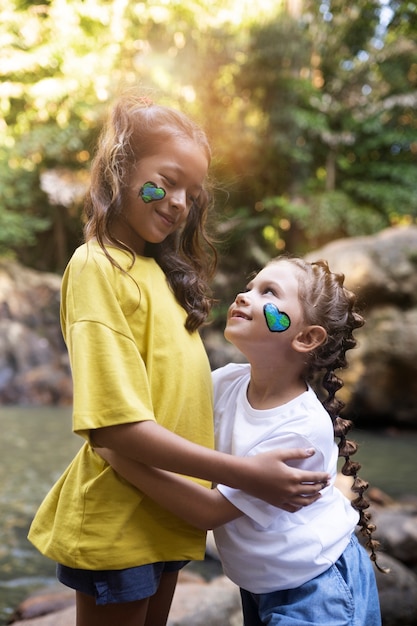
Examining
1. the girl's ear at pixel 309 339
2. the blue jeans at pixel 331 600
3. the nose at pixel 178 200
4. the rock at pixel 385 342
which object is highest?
the nose at pixel 178 200

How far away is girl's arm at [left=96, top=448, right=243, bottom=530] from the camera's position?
117cm

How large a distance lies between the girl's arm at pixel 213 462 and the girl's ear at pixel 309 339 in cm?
24

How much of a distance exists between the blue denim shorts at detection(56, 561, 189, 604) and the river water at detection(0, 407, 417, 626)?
1.61m

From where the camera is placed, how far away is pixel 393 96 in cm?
1305

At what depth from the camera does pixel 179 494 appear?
1.18 meters

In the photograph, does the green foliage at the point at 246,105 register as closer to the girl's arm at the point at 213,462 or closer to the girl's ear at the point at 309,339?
the girl's ear at the point at 309,339

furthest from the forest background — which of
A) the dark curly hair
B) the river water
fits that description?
→ the dark curly hair

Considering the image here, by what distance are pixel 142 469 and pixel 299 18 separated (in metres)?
12.8

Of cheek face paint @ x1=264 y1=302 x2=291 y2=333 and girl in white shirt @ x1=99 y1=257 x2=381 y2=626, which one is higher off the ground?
cheek face paint @ x1=264 y1=302 x2=291 y2=333

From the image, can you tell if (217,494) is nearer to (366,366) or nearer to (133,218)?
(133,218)

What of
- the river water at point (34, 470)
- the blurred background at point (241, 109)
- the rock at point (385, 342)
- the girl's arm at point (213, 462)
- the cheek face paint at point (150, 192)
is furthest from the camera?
the blurred background at point (241, 109)

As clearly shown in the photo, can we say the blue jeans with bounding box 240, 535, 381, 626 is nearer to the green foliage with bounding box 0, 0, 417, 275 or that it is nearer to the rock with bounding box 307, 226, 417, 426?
the rock with bounding box 307, 226, 417, 426

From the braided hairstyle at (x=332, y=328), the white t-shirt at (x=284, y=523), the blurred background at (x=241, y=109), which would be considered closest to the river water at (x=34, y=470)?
the braided hairstyle at (x=332, y=328)

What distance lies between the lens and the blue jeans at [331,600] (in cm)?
121
